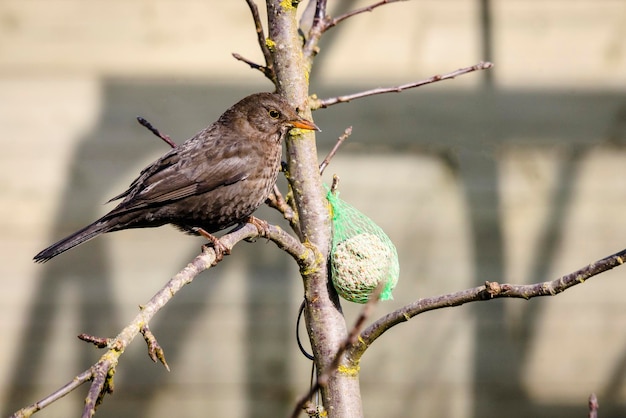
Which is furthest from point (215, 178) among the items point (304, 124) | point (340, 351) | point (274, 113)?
point (340, 351)

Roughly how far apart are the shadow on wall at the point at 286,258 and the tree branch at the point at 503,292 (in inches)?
98.6

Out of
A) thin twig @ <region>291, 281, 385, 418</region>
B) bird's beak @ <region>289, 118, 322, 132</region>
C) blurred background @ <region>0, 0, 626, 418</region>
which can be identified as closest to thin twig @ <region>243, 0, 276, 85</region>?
bird's beak @ <region>289, 118, 322, 132</region>

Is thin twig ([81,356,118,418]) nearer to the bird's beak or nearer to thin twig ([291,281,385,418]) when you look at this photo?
thin twig ([291,281,385,418])

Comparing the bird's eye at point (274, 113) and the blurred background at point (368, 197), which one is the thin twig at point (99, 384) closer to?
the bird's eye at point (274, 113)

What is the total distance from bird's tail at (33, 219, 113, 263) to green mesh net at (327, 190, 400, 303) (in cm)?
87

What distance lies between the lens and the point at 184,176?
343 cm

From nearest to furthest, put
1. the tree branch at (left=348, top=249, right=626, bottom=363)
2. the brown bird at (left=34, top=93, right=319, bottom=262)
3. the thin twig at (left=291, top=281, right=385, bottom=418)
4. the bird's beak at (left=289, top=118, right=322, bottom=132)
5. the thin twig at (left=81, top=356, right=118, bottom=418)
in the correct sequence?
1. the thin twig at (left=291, top=281, right=385, bottom=418)
2. the thin twig at (left=81, top=356, right=118, bottom=418)
3. the tree branch at (left=348, top=249, right=626, bottom=363)
4. the bird's beak at (left=289, top=118, right=322, bottom=132)
5. the brown bird at (left=34, top=93, right=319, bottom=262)

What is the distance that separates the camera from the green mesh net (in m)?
2.86

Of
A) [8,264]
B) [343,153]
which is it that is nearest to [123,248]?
[8,264]

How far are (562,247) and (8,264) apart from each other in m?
3.39

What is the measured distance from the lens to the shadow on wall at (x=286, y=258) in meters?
4.97

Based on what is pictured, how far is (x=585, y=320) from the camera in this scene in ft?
16.5

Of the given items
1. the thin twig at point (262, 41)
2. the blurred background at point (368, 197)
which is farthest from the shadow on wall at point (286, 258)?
the thin twig at point (262, 41)

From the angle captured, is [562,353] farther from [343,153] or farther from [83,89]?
[83,89]
